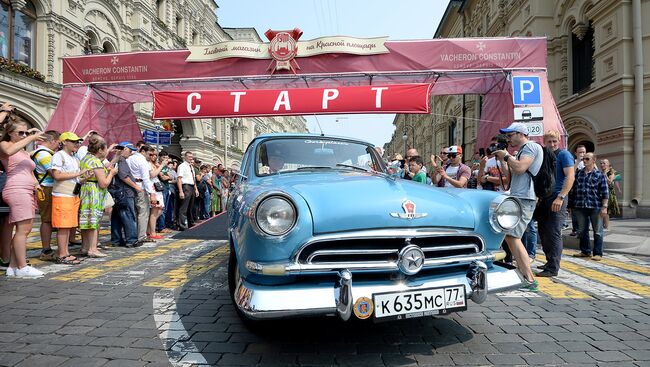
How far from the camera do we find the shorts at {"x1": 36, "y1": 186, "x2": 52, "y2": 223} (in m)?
5.57

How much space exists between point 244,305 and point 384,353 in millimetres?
999

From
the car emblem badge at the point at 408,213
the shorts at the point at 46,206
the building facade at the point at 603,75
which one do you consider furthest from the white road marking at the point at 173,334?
the building facade at the point at 603,75

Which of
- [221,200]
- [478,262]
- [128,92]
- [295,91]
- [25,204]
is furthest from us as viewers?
[221,200]

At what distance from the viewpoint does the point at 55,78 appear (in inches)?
679

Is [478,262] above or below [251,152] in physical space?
below

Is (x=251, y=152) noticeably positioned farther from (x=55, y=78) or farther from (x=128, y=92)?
(x=55, y=78)

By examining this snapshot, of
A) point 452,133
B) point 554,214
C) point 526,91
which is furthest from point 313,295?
point 452,133

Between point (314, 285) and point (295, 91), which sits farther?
point (295, 91)

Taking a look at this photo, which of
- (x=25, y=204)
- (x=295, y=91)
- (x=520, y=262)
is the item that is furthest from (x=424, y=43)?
(x=25, y=204)

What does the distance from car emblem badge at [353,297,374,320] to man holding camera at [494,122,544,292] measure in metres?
2.32

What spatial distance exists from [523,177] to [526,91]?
5.89 m

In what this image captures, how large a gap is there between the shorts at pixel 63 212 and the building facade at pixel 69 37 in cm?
1294

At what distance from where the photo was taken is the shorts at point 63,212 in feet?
16.9

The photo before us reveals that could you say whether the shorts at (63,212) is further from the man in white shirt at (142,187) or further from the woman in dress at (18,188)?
the man in white shirt at (142,187)
